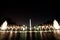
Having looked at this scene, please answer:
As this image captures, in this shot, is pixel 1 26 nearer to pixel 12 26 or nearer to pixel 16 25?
pixel 12 26

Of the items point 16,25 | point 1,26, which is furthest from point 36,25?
point 1,26

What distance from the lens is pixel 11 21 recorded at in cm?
6744

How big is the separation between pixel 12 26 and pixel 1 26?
47.4 feet

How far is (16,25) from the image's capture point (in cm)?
7356

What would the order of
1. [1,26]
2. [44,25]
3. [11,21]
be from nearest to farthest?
[1,26]
[11,21]
[44,25]

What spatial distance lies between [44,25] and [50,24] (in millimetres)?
4996

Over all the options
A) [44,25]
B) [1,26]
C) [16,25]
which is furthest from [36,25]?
[1,26]

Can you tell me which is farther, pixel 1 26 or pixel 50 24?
pixel 50 24

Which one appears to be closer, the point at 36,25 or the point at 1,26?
the point at 1,26

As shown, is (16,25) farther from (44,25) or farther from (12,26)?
(44,25)

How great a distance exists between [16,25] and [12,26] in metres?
4.82

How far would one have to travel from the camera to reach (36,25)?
69188mm

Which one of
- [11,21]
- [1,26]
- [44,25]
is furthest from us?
[44,25]

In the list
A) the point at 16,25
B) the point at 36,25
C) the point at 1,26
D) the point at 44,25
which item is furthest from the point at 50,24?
the point at 1,26
